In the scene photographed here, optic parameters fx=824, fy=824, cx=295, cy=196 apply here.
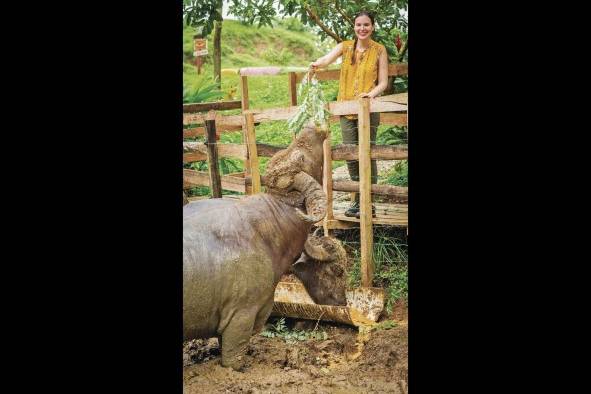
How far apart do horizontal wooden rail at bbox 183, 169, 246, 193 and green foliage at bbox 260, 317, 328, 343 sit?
0.73 metres

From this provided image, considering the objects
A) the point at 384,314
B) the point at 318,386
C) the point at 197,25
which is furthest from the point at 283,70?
the point at 318,386

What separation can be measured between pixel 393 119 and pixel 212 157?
40.1 inches

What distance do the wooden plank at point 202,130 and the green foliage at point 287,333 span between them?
1070 millimetres

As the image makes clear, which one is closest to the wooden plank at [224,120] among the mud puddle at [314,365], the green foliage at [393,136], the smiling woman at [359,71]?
the smiling woman at [359,71]

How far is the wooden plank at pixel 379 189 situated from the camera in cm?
425

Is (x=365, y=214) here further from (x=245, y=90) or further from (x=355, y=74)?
(x=245, y=90)

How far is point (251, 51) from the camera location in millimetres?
4465

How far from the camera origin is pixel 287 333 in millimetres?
4328

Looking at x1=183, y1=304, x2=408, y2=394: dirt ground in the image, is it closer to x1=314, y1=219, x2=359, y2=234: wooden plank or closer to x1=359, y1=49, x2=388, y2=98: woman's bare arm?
x1=314, y1=219, x2=359, y2=234: wooden plank

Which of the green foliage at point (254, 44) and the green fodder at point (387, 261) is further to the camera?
the green foliage at point (254, 44)

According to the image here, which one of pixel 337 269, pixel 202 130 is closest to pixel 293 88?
pixel 202 130

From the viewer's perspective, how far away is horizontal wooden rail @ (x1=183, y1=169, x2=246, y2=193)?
440 cm

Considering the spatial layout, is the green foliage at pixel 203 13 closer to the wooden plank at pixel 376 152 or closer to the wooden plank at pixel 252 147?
the wooden plank at pixel 252 147

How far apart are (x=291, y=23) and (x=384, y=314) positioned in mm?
1618
